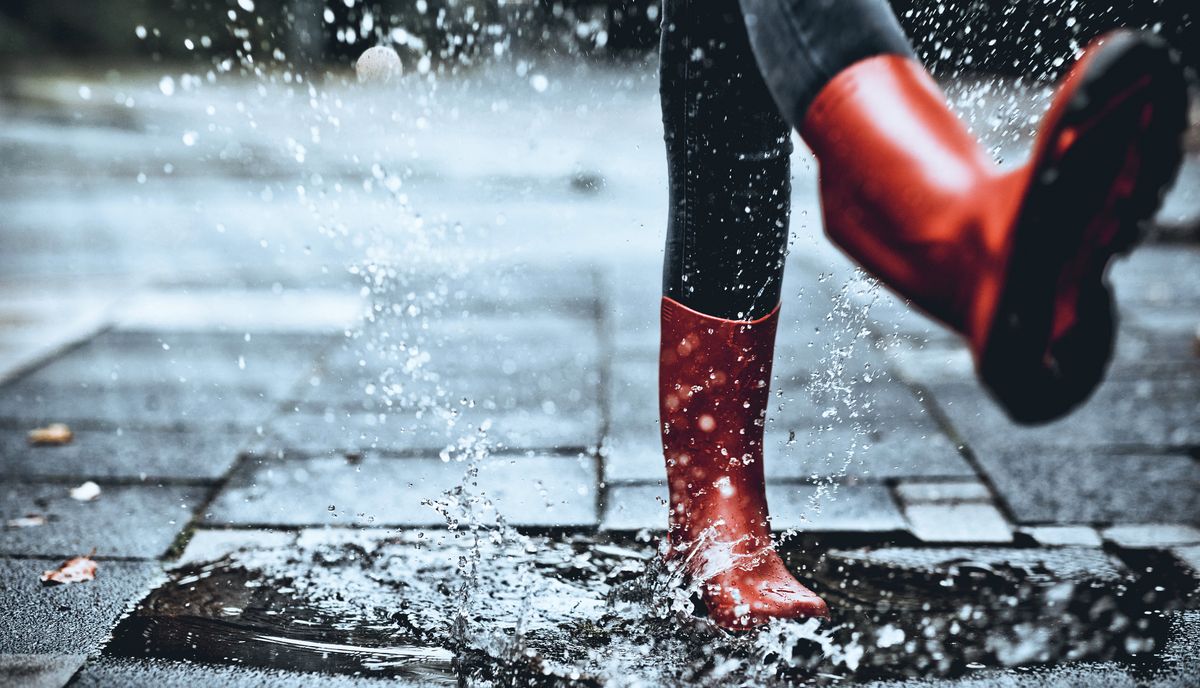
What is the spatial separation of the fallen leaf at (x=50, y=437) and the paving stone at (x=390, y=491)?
44cm

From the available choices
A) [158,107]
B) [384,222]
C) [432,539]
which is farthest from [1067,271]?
[158,107]

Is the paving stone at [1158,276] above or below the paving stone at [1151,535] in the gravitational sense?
above

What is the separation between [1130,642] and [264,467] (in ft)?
4.95

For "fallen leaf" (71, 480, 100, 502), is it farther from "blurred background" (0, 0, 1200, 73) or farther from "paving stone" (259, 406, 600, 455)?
"blurred background" (0, 0, 1200, 73)

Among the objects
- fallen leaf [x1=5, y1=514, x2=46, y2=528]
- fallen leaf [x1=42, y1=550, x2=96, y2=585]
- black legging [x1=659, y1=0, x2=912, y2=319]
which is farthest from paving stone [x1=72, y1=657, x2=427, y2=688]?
black legging [x1=659, y1=0, x2=912, y2=319]

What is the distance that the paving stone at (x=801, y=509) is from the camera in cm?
173

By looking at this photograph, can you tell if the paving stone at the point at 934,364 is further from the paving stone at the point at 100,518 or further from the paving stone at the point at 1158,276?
the paving stone at the point at 100,518

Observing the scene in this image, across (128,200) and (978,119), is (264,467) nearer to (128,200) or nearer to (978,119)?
(128,200)

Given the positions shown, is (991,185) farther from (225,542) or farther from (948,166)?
(225,542)

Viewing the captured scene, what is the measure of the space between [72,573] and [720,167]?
1144mm

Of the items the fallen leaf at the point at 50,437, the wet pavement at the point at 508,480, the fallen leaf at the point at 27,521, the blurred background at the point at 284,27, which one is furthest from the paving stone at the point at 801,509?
the blurred background at the point at 284,27

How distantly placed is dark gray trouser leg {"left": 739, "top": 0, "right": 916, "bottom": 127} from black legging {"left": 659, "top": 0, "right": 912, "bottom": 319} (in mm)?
163

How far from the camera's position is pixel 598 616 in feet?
4.63

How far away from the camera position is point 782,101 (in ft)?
3.35
